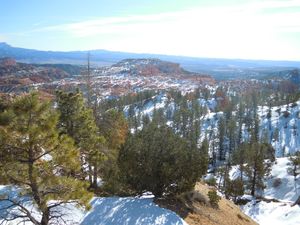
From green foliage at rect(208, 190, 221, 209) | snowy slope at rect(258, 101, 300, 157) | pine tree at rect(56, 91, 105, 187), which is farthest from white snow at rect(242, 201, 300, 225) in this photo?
snowy slope at rect(258, 101, 300, 157)

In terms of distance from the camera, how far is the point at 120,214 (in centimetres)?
2050

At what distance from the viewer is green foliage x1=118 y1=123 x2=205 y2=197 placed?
23016 mm

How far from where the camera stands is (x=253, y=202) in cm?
5047

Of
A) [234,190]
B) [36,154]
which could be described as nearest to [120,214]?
[36,154]

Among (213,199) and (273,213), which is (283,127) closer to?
(273,213)

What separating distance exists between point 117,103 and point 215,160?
78.9 metres

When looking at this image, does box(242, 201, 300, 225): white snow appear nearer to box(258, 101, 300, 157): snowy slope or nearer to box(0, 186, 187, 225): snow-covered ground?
box(0, 186, 187, 225): snow-covered ground

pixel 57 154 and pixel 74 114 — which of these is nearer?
pixel 57 154

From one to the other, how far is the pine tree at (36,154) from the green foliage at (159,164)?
7792mm

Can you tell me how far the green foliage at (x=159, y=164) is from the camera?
2302 cm

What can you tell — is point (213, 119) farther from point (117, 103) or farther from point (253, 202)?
point (253, 202)

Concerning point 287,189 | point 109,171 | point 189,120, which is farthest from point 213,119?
point 109,171

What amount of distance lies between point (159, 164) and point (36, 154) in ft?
30.8

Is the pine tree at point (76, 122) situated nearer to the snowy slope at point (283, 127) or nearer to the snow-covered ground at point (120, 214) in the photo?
the snow-covered ground at point (120, 214)
